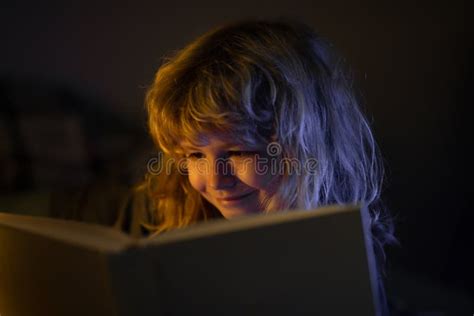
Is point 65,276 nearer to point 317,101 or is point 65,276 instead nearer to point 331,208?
point 331,208

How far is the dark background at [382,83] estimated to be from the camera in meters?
2.00

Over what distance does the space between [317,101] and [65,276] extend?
54 cm

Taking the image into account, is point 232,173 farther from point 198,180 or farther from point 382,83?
point 382,83

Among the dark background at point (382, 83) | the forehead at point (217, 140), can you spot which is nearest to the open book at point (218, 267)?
the forehead at point (217, 140)

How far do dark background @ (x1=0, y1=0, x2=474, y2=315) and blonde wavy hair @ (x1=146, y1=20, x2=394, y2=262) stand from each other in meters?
0.94

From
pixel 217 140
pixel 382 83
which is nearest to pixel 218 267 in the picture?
pixel 217 140

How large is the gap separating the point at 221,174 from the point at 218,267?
1.21 feet

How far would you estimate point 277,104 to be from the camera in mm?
885

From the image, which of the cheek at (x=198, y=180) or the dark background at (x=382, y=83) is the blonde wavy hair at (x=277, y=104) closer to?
the cheek at (x=198, y=180)

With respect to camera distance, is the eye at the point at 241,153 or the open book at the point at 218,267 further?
the eye at the point at 241,153

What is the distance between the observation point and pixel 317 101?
37.0 inches

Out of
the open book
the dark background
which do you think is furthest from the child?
the dark background

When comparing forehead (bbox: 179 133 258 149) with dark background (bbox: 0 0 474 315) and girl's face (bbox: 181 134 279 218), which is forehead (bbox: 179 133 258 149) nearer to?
girl's face (bbox: 181 134 279 218)

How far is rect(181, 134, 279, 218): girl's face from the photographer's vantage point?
34.7 inches
